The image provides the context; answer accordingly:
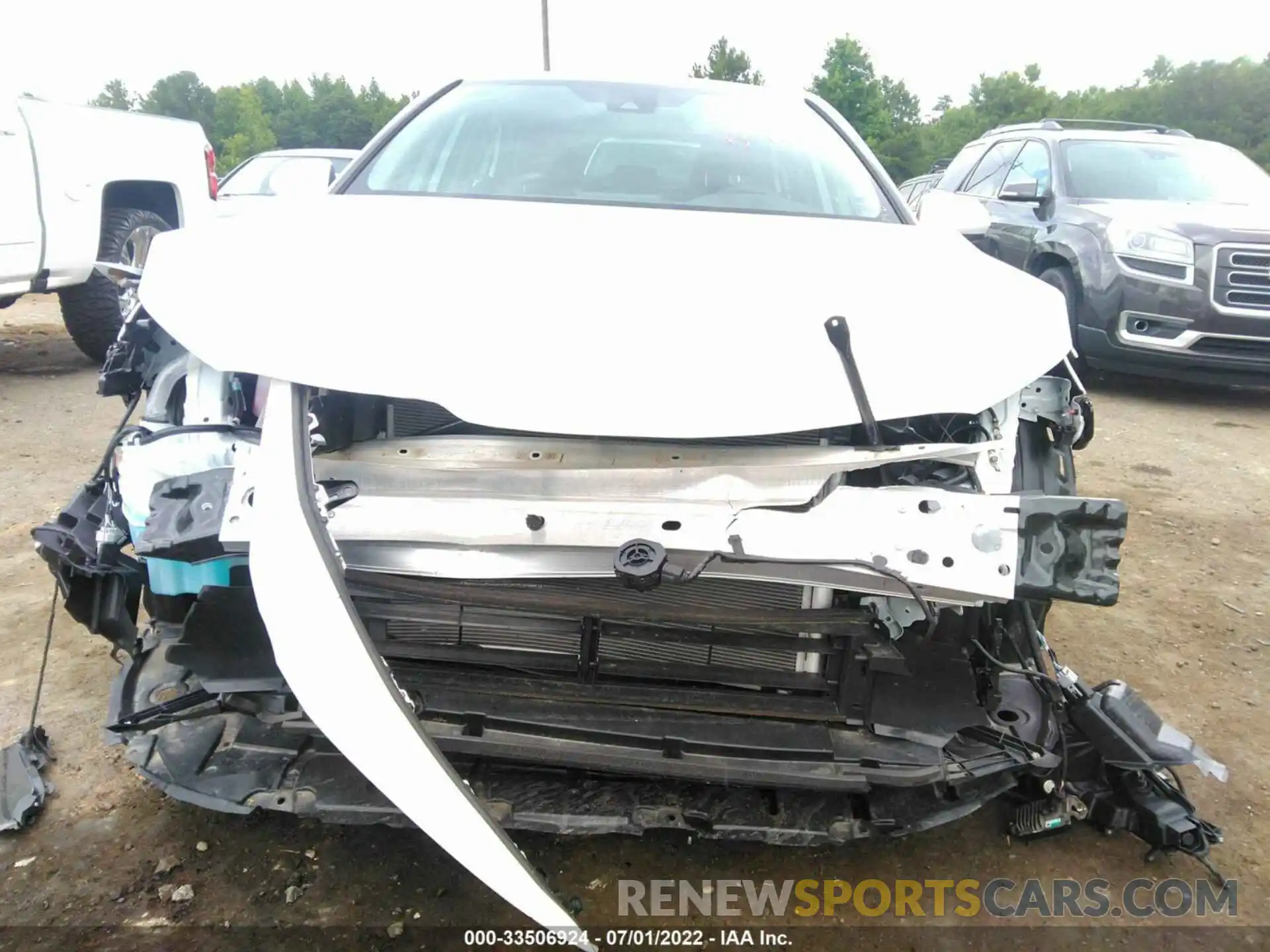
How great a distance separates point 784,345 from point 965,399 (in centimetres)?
34

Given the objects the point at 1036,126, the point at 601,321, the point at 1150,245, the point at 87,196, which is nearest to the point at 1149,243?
the point at 1150,245

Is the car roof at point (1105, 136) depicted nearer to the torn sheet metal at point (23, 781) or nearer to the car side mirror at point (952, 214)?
the car side mirror at point (952, 214)

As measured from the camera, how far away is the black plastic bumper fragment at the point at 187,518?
162cm

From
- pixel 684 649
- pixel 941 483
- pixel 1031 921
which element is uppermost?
pixel 941 483

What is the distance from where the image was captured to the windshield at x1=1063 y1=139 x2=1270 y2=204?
6.37 meters

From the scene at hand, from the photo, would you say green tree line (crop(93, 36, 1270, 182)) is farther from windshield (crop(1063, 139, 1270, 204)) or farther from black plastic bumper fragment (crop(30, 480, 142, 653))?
black plastic bumper fragment (crop(30, 480, 142, 653))

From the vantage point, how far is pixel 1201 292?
566cm

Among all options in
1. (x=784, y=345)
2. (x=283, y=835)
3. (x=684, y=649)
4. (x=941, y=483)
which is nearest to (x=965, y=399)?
(x=941, y=483)

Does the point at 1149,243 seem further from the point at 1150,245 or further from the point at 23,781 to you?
the point at 23,781

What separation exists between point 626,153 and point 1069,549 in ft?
5.99

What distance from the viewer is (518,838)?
2061 millimetres

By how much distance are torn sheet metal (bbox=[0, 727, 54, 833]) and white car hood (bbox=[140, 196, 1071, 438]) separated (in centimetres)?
114

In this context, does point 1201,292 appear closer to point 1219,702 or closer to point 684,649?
point 1219,702

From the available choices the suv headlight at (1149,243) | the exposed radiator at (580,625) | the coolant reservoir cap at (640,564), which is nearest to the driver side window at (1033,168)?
the suv headlight at (1149,243)
